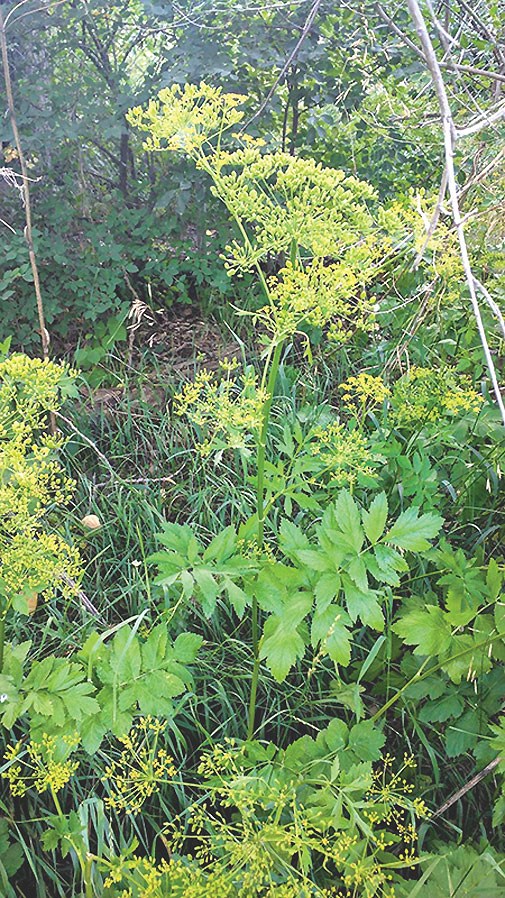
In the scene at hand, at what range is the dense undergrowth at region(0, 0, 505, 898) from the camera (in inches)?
61.6

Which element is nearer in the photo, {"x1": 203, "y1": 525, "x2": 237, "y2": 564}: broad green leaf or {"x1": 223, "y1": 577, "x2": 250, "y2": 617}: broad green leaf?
{"x1": 223, "y1": 577, "x2": 250, "y2": 617}: broad green leaf

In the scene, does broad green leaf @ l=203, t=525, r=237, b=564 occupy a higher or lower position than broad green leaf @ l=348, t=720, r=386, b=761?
higher

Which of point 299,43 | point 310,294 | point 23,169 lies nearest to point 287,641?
point 310,294

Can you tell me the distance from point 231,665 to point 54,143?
284 cm

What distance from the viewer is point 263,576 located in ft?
5.36

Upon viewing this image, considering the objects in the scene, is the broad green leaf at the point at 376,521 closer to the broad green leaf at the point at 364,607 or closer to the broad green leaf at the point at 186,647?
the broad green leaf at the point at 364,607

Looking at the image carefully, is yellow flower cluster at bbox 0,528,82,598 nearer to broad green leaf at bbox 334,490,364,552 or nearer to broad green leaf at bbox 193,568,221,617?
broad green leaf at bbox 193,568,221,617

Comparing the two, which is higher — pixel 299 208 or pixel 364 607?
pixel 299 208

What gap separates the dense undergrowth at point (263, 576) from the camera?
5.13 feet

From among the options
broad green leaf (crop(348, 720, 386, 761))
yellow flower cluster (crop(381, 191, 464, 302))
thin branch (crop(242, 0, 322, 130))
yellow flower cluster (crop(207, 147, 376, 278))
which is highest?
thin branch (crop(242, 0, 322, 130))

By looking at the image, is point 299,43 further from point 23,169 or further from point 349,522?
point 349,522

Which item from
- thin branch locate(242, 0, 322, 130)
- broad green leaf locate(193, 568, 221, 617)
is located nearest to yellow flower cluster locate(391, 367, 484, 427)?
broad green leaf locate(193, 568, 221, 617)

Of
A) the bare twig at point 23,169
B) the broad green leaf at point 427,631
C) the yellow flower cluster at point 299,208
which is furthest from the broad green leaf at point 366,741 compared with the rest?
the bare twig at point 23,169

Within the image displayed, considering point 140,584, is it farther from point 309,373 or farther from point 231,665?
point 309,373
